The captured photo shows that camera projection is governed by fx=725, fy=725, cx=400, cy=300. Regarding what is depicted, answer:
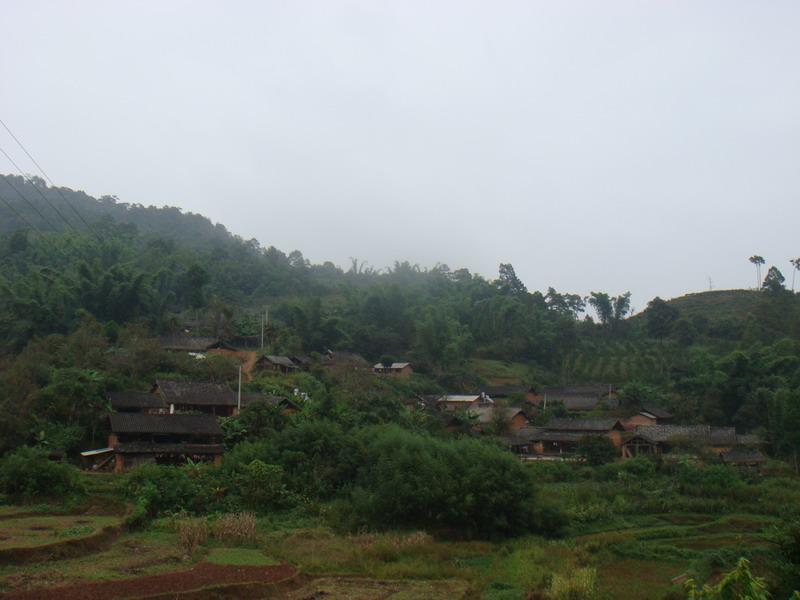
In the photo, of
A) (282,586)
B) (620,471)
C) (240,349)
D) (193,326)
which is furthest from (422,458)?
(193,326)

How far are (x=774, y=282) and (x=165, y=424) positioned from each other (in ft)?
234

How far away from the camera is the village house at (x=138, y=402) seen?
37.4 meters

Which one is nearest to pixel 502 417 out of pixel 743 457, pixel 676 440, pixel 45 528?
pixel 676 440

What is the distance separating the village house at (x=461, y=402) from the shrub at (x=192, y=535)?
32.4m

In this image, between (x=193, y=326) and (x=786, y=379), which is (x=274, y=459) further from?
(x=786, y=379)

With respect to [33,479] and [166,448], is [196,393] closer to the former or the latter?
[166,448]

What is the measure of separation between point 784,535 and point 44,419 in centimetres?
3198

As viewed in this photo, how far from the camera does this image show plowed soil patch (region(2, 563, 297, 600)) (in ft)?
47.0

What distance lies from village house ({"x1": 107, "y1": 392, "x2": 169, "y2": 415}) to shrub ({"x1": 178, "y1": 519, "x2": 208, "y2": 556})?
16.4 meters

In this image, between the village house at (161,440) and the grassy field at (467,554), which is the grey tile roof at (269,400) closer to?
the village house at (161,440)

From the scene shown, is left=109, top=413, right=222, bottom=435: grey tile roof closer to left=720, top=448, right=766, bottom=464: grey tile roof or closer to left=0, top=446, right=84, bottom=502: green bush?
left=0, top=446, right=84, bottom=502: green bush

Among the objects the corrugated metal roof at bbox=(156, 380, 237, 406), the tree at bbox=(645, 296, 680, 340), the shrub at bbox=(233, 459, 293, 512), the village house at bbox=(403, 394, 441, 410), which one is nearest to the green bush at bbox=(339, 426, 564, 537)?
the shrub at bbox=(233, 459, 293, 512)

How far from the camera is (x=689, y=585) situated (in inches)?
264

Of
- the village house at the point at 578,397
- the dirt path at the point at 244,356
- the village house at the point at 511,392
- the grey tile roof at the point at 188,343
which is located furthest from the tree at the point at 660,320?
the grey tile roof at the point at 188,343
